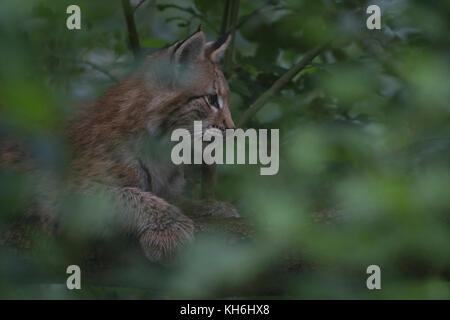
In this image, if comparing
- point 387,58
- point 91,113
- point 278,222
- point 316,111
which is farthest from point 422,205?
point 91,113

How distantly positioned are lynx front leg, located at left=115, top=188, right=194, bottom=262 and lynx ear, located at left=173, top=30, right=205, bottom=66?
700mm

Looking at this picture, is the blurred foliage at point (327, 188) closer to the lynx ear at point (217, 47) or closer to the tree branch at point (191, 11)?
the tree branch at point (191, 11)

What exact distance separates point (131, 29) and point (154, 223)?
3.06 ft

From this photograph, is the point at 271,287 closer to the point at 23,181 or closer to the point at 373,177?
the point at 373,177

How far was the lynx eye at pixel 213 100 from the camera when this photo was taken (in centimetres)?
314

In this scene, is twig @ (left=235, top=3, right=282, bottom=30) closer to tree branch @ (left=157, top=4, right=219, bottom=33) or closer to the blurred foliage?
tree branch @ (left=157, top=4, right=219, bottom=33)

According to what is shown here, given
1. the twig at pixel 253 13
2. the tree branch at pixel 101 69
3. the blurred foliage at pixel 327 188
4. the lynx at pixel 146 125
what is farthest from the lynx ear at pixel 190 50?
the blurred foliage at pixel 327 188

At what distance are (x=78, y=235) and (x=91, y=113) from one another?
209cm

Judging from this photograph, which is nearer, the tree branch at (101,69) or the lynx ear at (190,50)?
the lynx ear at (190,50)

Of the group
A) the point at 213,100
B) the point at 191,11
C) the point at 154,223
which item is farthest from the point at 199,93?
the point at 154,223

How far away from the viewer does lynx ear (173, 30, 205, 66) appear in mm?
2738

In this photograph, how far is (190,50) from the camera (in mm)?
2854

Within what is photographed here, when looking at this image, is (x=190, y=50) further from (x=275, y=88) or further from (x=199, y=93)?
(x=275, y=88)

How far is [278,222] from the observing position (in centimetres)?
91
